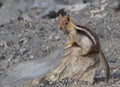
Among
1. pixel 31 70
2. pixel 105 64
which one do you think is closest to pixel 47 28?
pixel 31 70

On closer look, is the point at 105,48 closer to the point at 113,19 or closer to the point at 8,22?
the point at 113,19

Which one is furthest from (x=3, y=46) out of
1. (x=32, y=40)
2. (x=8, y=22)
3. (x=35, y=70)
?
(x=35, y=70)

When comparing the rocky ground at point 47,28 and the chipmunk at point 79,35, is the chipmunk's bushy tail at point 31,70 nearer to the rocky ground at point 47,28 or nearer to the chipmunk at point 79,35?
the rocky ground at point 47,28

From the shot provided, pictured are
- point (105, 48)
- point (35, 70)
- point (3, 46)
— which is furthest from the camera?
point (3, 46)

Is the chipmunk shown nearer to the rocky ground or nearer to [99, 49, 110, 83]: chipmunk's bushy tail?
[99, 49, 110, 83]: chipmunk's bushy tail

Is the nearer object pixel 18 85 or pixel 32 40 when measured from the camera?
pixel 18 85

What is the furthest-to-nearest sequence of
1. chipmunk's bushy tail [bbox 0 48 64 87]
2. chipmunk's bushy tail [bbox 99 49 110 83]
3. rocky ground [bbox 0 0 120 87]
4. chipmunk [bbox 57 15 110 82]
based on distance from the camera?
1. rocky ground [bbox 0 0 120 87]
2. chipmunk's bushy tail [bbox 0 48 64 87]
3. chipmunk's bushy tail [bbox 99 49 110 83]
4. chipmunk [bbox 57 15 110 82]

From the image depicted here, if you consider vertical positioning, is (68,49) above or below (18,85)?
above

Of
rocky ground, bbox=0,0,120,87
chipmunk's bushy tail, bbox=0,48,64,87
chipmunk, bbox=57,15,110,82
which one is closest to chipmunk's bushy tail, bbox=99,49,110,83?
chipmunk, bbox=57,15,110,82

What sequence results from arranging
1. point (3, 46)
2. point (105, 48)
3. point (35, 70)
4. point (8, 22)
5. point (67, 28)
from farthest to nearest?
point (8, 22)
point (3, 46)
point (105, 48)
point (35, 70)
point (67, 28)
